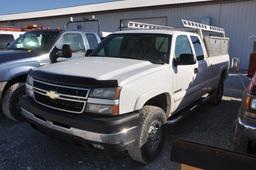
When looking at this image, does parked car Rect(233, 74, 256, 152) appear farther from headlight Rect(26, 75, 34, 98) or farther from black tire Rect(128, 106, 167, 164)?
headlight Rect(26, 75, 34, 98)

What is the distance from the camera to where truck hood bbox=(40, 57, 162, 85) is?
9.88 ft

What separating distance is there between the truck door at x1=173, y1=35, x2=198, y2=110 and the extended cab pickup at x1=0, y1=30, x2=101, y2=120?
2.29m

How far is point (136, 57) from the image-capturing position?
4082 millimetres

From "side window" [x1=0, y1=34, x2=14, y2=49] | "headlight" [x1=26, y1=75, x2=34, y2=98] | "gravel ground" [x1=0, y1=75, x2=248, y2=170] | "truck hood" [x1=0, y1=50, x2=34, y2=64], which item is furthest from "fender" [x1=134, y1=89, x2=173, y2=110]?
"side window" [x1=0, y1=34, x2=14, y2=49]

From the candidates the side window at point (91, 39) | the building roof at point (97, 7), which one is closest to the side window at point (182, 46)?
the side window at point (91, 39)

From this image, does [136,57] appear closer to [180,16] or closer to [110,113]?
[110,113]

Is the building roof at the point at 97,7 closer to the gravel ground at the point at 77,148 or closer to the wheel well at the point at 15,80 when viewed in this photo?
the gravel ground at the point at 77,148

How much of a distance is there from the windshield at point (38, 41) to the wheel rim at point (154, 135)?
3.18 m

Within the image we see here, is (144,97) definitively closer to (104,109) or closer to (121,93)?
(121,93)

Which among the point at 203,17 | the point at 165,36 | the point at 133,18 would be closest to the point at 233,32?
the point at 203,17

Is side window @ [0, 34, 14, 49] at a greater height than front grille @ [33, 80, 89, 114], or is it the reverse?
side window @ [0, 34, 14, 49]

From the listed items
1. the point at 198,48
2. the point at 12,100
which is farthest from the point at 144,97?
the point at 12,100

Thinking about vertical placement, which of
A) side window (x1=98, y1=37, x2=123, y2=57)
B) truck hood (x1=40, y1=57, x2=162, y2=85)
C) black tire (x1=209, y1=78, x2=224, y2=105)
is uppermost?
side window (x1=98, y1=37, x2=123, y2=57)

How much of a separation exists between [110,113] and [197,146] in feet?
3.61
